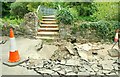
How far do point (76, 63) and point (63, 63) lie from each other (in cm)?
35

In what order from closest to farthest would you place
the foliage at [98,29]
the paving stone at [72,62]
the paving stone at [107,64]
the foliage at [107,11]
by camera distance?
1. the paving stone at [107,64]
2. the paving stone at [72,62]
3. the foliage at [98,29]
4. the foliage at [107,11]

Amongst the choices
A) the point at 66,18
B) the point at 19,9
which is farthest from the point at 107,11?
the point at 19,9

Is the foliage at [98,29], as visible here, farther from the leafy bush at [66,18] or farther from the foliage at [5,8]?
Answer: the foliage at [5,8]

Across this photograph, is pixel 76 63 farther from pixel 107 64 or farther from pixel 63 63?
pixel 107 64

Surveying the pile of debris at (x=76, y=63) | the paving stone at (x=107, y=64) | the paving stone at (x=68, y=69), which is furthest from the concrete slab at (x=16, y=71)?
the paving stone at (x=107, y=64)

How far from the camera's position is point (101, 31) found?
812 cm

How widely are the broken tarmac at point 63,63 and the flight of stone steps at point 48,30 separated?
1.45 m

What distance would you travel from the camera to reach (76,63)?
5.69m

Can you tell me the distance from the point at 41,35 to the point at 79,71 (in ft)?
11.6

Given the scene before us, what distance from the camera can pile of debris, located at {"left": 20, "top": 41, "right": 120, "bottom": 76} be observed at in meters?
5.23

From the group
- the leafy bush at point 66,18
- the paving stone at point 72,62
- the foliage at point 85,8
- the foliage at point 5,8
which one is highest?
the foliage at point 5,8

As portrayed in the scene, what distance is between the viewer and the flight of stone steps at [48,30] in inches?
331

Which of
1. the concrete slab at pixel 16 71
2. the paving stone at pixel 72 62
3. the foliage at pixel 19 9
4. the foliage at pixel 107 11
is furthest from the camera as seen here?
the foliage at pixel 19 9

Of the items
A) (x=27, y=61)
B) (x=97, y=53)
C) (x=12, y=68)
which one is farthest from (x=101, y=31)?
(x=12, y=68)
